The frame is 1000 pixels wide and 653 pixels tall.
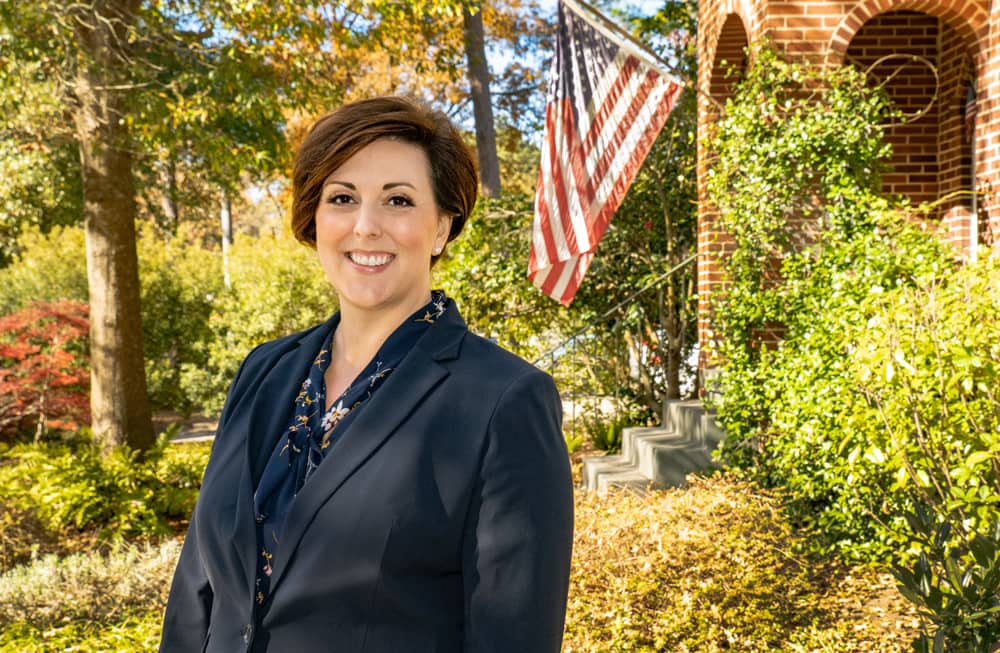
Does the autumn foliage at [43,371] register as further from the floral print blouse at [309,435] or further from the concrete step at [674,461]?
the floral print blouse at [309,435]

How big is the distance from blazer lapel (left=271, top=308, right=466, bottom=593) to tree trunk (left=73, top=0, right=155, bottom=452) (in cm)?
871

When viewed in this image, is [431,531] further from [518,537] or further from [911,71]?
[911,71]

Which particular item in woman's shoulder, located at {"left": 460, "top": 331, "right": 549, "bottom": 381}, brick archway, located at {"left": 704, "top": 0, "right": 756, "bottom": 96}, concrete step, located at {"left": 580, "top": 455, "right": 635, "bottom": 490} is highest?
brick archway, located at {"left": 704, "top": 0, "right": 756, "bottom": 96}

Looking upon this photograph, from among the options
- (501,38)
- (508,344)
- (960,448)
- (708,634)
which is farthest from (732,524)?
(501,38)

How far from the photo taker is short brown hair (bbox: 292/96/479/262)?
178 cm

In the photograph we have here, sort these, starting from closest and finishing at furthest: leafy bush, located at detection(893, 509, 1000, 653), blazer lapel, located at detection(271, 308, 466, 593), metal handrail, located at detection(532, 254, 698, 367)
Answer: blazer lapel, located at detection(271, 308, 466, 593)
leafy bush, located at detection(893, 509, 1000, 653)
metal handrail, located at detection(532, 254, 698, 367)

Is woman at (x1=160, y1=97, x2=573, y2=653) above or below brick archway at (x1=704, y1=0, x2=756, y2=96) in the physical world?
below

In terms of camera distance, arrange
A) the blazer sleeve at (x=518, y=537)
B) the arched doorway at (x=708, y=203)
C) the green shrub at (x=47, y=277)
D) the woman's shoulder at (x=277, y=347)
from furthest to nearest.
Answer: the green shrub at (x=47, y=277) → the arched doorway at (x=708, y=203) → the woman's shoulder at (x=277, y=347) → the blazer sleeve at (x=518, y=537)

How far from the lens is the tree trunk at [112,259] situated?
9539 mm

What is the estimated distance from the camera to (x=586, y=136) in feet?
21.7

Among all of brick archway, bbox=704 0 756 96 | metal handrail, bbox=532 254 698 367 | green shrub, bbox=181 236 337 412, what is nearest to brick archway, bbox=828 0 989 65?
brick archway, bbox=704 0 756 96

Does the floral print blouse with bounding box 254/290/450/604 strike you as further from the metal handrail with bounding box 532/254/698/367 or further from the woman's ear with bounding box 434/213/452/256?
the metal handrail with bounding box 532/254/698/367

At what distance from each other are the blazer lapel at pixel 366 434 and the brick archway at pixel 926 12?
6.54m

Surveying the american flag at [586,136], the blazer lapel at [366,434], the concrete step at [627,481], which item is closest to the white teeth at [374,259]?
the blazer lapel at [366,434]
